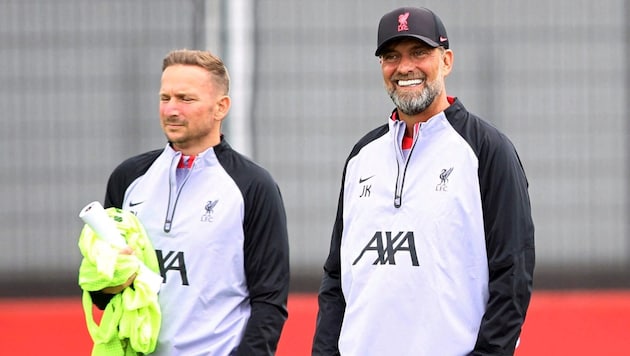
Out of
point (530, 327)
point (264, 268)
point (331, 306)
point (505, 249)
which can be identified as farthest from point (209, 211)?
point (530, 327)

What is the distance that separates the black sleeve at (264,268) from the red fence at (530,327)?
298 cm

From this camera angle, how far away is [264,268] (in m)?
4.31

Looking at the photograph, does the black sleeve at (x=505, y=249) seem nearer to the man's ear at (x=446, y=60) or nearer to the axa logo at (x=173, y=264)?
the man's ear at (x=446, y=60)

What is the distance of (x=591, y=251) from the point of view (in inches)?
323

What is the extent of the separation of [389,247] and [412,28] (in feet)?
2.12

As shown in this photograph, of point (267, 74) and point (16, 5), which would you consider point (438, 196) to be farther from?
point (16, 5)

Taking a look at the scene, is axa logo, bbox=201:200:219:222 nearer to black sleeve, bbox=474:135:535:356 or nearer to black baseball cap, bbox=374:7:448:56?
black baseball cap, bbox=374:7:448:56

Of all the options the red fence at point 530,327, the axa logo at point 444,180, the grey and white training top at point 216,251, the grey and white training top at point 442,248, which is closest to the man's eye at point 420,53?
the grey and white training top at point 442,248

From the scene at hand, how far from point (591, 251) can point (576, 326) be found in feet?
3.04

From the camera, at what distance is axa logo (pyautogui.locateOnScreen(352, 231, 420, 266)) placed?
3.71m

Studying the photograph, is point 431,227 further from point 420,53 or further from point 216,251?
point 216,251

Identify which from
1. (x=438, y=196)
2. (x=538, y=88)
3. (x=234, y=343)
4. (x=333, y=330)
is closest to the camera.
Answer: (x=438, y=196)

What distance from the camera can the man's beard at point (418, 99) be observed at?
3805mm

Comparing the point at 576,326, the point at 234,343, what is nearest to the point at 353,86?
the point at 576,326
